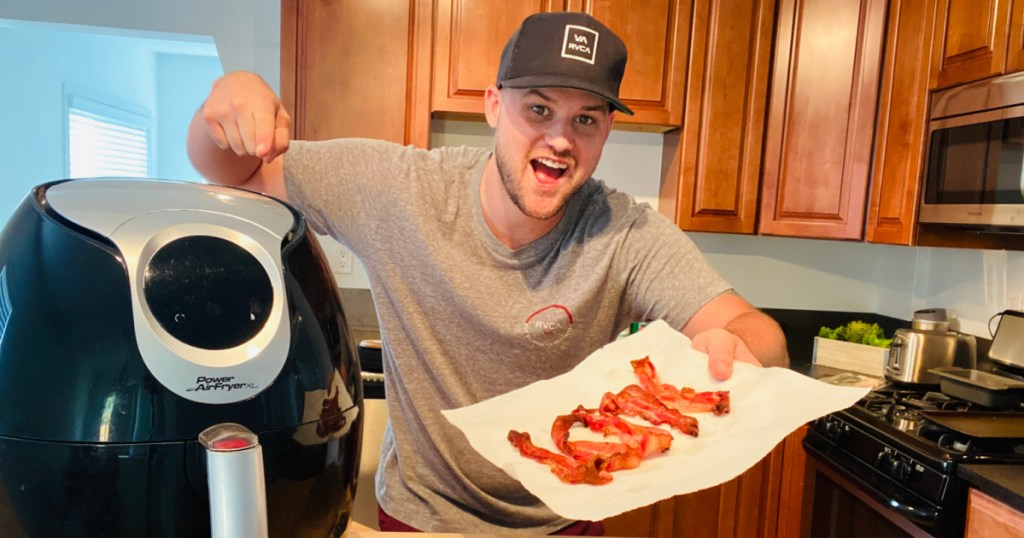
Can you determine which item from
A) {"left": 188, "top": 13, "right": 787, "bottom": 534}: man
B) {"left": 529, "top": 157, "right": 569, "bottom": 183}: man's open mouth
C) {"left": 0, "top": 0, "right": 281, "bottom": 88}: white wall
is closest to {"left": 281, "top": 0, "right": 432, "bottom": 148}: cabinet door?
{"left": 0, "top": 0, "right": 281, "bottom": 88}: white wall

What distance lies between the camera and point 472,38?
2188mm

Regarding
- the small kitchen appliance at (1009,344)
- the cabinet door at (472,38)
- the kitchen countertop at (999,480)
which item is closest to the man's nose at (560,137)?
the cabinet door at (472,38)

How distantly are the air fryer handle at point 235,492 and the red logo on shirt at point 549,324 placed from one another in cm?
74

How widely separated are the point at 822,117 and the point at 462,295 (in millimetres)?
1780

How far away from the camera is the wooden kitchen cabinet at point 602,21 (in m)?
2.18

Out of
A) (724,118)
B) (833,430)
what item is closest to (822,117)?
(724,118)

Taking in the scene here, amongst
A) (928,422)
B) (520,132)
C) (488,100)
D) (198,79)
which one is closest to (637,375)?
(520,132)

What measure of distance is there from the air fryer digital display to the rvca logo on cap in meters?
0.71

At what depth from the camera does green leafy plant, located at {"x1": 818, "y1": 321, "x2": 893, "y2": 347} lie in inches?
97.8

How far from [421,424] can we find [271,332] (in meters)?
0.72

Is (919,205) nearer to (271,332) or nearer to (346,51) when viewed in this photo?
(346,51)

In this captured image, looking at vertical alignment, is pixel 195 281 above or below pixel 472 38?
below

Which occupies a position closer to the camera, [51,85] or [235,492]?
[235,492]

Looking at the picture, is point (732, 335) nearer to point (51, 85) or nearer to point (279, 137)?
point (279, 137)
